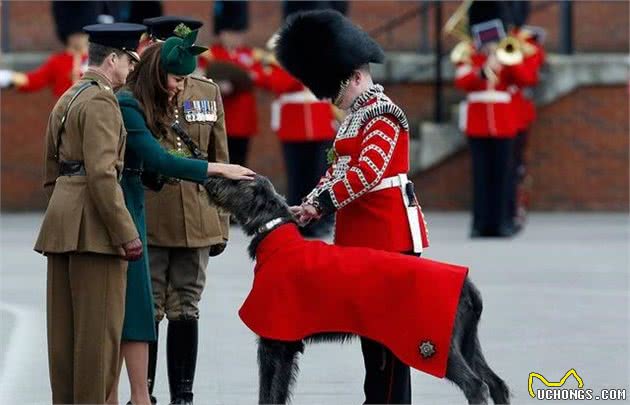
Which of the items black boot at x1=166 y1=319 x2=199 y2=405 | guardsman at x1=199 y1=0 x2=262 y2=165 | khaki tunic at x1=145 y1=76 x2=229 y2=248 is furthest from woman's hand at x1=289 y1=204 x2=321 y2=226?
guardsman at x1=199 y1=0 x2=262 y2=165

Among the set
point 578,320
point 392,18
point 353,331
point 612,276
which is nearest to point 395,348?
point 353,331

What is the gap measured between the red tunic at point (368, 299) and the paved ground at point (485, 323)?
139 cm

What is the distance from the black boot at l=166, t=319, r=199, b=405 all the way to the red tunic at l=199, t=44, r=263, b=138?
29.2 ft

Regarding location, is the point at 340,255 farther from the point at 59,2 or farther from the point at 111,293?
the point at 59,2

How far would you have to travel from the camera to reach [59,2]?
17.0m

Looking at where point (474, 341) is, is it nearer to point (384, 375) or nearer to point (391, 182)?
point (384, 375)

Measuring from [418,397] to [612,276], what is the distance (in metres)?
5.10

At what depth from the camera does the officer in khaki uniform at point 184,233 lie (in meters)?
7.68

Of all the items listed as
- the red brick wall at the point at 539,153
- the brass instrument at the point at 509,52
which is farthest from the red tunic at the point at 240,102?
the brass instrument at the point at 509,52

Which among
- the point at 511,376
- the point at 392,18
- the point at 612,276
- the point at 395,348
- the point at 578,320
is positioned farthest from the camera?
the point at 392,18

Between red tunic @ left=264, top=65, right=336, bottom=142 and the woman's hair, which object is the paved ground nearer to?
red tunic @ left=264, top=65, right=336, bottom=142

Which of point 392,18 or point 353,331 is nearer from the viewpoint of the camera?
point 353,331

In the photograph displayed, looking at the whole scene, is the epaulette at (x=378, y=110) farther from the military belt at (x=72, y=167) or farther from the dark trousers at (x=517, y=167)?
the dark trousers at (x=517, y=167)

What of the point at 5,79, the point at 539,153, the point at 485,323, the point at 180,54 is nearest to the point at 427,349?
the point at 180,54
